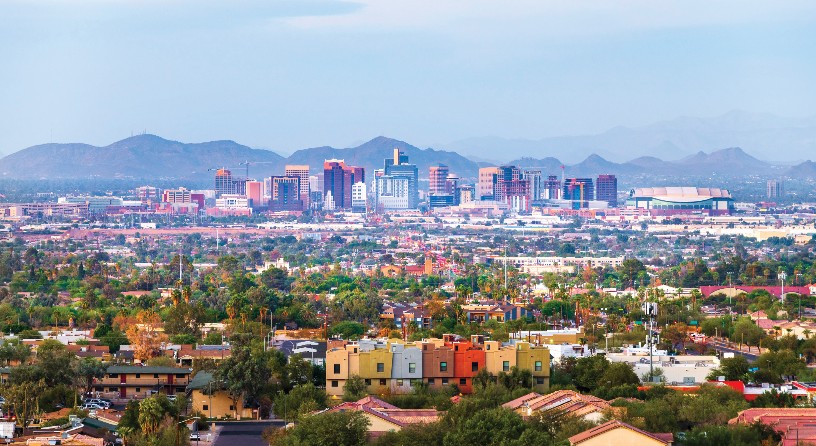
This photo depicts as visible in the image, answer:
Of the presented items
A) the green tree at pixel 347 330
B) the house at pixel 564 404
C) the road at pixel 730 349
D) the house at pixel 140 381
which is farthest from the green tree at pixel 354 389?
the green tree at pixel 347 330

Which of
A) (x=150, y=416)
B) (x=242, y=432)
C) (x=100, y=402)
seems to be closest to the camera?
(x=150, y=416)

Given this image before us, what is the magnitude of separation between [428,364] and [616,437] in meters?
11.7

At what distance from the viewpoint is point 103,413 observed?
3319 cm

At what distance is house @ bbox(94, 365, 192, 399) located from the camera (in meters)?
39.1

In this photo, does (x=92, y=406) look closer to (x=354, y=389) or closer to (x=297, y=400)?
(x=297, y=400)

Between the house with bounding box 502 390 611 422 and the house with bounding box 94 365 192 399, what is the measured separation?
999cm

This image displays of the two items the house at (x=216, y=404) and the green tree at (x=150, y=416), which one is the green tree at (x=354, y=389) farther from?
the green tree at (x=150, y=416)

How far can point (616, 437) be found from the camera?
26234mm

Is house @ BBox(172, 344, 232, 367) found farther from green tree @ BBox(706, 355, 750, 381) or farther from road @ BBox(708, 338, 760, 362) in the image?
road @ BBox(708, 338, 760, 362)

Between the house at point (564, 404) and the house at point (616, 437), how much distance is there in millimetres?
1785

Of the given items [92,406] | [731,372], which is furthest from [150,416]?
[731,372]

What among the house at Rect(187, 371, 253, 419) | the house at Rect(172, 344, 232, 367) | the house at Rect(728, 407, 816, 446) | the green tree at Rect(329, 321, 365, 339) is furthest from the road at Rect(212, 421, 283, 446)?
the green tree at Rect(329, 321, 365, 339)

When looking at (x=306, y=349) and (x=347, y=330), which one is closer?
(x=306, y=349)

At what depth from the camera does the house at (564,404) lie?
29.2 metres
